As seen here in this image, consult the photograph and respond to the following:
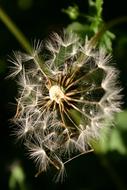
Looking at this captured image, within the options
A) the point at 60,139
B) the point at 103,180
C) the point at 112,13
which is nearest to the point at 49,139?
the point at 60,139

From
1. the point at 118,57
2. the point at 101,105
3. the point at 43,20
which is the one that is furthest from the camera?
the point at 43,20

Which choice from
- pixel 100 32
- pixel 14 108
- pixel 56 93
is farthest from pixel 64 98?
pixel 14 108

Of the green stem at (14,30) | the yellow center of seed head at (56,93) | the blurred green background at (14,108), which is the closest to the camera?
the yellow center of seed head at (56,93)

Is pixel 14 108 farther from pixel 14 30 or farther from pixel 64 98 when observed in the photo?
pixel 64 98

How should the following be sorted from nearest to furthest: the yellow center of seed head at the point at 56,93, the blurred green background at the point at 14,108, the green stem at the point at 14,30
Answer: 1. the yellow center of seed head at the point at 56,93
2. the green stem at the point at 14,30
3. the blurred green background at the point at 14,108

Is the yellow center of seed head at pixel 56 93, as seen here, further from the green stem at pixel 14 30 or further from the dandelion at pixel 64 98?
the green stem at pixel 14 30

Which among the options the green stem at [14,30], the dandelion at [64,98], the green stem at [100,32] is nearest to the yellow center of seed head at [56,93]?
the dandelion at [64,98]

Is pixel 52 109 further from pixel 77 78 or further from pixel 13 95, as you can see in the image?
pixel 13 95
